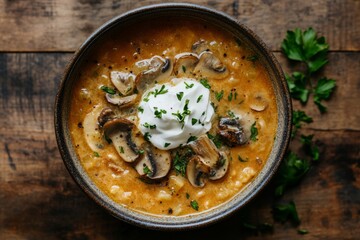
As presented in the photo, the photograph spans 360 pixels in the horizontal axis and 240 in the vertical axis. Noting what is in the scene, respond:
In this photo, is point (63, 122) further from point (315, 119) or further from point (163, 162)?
point (315, 119)

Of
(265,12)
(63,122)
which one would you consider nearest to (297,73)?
(265,12)

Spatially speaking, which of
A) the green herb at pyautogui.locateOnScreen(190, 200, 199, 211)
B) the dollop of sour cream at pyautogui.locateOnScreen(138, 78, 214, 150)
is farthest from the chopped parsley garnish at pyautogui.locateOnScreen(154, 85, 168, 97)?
the green herb at pyautogui.locateOnScreen(190, 200, 199, 211)

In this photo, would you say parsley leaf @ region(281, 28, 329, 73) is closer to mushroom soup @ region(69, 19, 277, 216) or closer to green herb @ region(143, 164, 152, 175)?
mushroom soup @ region(69, 19, 277, 216)

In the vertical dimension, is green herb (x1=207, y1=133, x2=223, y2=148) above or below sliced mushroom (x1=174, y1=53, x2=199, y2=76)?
below

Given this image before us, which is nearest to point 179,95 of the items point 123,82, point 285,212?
point 123,82

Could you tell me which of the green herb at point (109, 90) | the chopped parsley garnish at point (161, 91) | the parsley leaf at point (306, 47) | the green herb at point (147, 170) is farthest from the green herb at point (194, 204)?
the parsley leaf at point (306, 47)

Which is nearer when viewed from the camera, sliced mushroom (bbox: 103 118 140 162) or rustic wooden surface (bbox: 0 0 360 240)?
sliced mushroom (bbox: 103 118 140 162)

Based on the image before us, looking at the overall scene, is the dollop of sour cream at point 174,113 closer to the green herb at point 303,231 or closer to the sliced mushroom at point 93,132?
the sliced mushroom at point 93,132
